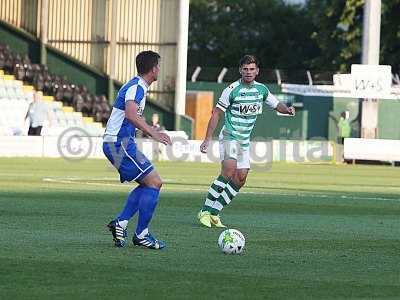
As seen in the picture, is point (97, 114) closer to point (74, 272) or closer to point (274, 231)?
point (274, 231)

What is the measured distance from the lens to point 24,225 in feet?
50.3

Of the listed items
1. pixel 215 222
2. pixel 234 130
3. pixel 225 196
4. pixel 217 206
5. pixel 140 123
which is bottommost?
pixel 215 222

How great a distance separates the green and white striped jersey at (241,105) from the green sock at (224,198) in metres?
0.55

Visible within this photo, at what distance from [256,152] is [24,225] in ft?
86.5

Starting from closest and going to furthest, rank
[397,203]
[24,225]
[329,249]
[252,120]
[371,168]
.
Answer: [329,249] < [24,225] < [252,120] < [397,203] < [371,168]

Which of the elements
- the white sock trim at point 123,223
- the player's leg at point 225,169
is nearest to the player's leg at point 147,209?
the white sock trim at point 123,223

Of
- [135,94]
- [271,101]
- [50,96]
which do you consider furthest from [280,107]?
[50,96]

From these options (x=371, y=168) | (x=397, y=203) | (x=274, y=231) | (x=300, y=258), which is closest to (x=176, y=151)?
(x=371, y=168)

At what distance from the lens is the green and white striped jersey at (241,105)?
16766 mm

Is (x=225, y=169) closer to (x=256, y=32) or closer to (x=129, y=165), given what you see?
(x=129, y=165)

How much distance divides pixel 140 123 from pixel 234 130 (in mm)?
4061

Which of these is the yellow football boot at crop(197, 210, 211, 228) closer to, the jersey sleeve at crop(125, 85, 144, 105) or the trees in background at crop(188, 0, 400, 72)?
the jersey sleeve at crop(125, 85, 144, 105)

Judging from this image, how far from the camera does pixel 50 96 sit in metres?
45.7

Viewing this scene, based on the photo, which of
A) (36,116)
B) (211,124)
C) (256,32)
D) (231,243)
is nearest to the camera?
(231,243)
